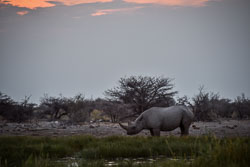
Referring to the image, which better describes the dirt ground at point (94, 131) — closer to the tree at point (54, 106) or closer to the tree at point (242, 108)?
the tree at point (54, 106)

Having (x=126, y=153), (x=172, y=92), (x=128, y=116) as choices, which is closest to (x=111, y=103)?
(x=128, y=116)

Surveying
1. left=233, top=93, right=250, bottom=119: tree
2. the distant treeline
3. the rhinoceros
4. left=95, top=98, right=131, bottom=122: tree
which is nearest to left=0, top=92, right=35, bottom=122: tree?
the distant treeline

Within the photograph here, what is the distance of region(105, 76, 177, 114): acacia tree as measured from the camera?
20.2 meters

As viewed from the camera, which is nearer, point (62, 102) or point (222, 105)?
point (62, 102)

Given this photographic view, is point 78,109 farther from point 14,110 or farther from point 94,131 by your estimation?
point 94,131

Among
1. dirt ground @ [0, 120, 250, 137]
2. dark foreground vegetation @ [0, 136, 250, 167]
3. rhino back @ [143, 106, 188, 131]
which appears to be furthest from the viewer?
dirt ground @ [0, 120, 250, 137]

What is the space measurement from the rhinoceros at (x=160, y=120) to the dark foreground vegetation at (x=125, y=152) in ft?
6.97

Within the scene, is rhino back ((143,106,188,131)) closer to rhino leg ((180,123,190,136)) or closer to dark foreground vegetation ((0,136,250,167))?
rhino leg ((180,123,190,136))

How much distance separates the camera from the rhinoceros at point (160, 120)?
12703mm

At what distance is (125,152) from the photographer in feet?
28.2

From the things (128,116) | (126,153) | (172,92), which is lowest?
(126,153)

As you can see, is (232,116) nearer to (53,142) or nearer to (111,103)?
(111,103)

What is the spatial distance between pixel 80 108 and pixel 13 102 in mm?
5432

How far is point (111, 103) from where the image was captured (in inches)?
875
